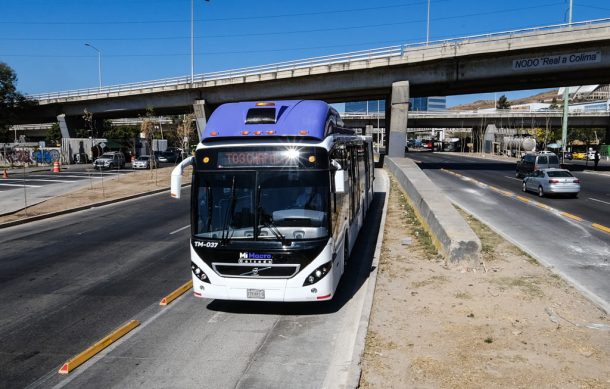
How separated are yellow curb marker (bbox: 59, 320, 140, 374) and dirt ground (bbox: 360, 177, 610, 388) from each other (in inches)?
155

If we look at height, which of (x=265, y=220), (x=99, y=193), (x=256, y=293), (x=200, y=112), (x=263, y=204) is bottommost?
(x=99, y=193)

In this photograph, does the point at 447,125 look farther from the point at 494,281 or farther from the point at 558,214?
the point at 494,281

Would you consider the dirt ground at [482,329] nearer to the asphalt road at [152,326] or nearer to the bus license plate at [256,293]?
the asphalt road at [152,326]

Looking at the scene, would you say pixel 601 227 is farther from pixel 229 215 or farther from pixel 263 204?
pixel 229 215

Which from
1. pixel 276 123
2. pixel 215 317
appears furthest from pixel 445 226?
pixel 215 317

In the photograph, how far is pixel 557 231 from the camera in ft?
54.8

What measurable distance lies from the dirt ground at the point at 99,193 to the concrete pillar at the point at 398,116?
18774 millimetres

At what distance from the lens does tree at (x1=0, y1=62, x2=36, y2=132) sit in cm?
6119

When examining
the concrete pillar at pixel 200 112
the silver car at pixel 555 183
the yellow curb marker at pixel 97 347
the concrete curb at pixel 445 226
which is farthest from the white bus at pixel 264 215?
the concrete pillar at pixel 200 112

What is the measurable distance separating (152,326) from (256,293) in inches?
72.8

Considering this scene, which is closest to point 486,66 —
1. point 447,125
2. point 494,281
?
point 494,281

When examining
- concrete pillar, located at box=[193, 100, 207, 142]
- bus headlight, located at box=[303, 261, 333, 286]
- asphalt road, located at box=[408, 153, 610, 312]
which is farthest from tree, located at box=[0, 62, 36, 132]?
bus headlight, located at box=[303, 261, 333, 286]

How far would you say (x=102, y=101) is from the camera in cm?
6284

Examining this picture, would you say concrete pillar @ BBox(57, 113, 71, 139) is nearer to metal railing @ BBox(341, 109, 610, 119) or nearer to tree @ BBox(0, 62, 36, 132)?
tree @ BBox(0, 62, 36, 132)
